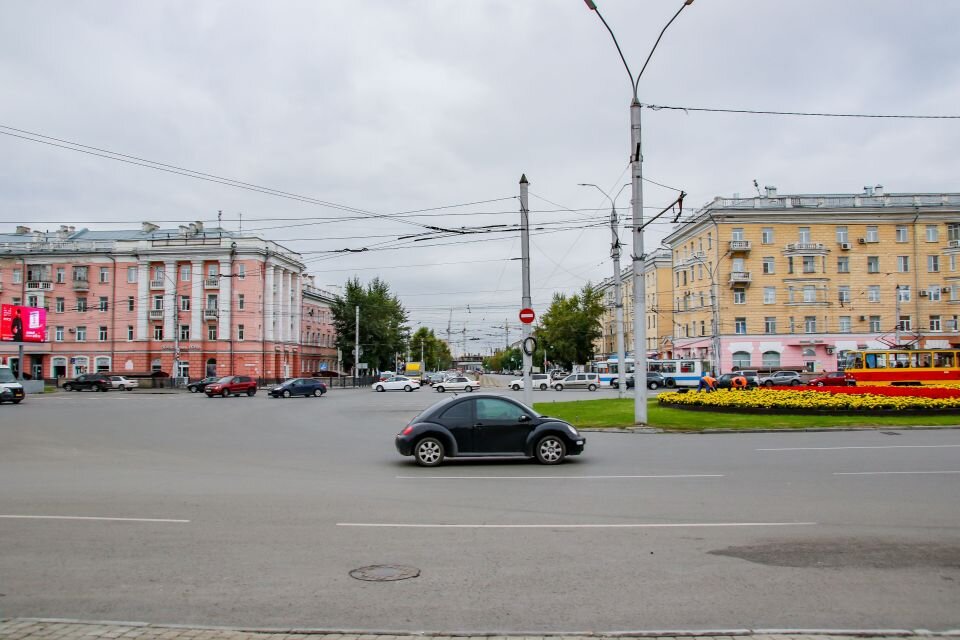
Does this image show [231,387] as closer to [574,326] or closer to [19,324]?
[19,324]

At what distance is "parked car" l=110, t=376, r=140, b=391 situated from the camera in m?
66.2

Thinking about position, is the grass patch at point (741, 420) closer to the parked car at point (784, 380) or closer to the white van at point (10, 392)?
the parked car at point (784, 380)

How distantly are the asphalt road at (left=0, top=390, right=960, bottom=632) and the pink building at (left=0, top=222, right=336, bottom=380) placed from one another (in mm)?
63722

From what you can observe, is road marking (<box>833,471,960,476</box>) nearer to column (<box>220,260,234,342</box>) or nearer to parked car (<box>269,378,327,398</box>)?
parked car (<box>269,378,327,398</box>)

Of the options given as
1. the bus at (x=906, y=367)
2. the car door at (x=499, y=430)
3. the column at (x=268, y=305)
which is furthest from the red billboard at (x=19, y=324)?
the bus at (x=906, y=367)

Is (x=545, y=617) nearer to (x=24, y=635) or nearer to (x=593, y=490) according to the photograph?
(x=24, y=635)

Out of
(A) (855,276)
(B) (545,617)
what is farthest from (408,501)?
(A) (855,276)

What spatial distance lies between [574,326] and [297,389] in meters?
49.6

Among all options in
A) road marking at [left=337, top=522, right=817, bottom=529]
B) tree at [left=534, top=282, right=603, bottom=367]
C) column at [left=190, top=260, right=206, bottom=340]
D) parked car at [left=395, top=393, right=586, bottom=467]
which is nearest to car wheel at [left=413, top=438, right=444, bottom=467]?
parked car at [left=395, top=393, right=586, bottom=467]

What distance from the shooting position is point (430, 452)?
13.6 meters

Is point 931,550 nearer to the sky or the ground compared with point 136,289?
nearer to the ground

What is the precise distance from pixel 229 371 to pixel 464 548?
73540mm

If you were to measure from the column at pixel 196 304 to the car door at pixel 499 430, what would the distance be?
6899 centimetres

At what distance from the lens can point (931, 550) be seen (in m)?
6.91
